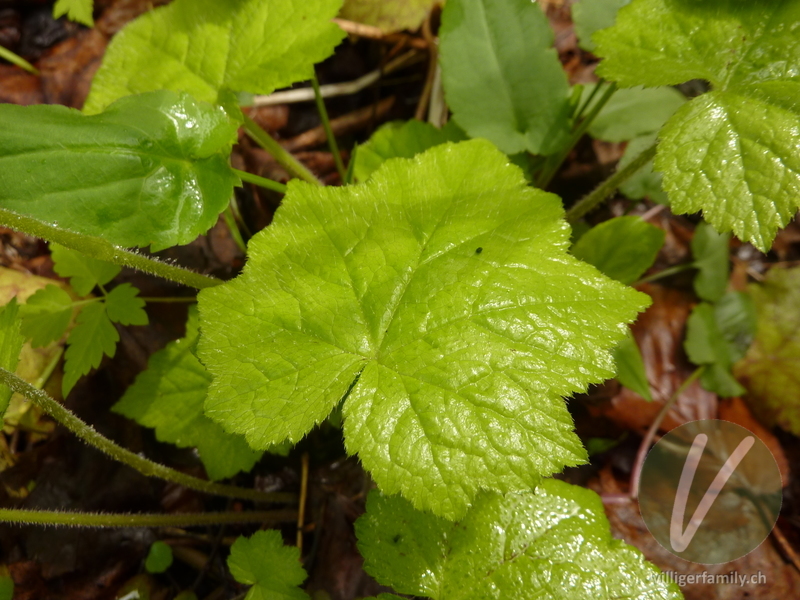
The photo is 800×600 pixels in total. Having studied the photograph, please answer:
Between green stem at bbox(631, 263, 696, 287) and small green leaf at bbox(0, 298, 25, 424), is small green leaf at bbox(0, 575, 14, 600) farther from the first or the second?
green stem at bbox(631, 263, 696, 287)

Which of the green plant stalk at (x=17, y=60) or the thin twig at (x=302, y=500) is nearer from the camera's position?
the thin twig at (x=302, y=500)

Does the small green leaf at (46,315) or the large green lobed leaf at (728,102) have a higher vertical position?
the large green lobed leaf at (728,102)

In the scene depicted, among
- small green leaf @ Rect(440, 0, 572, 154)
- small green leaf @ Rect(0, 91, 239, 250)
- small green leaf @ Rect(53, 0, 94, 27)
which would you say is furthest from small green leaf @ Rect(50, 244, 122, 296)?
small green leaf @ Rect(440, 0, 572, 154)

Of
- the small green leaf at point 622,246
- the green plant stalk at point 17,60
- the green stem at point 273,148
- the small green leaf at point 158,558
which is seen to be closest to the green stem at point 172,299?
the green stem at point 273,148

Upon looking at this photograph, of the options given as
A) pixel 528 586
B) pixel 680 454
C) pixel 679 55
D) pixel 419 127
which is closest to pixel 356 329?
pixel 528 586

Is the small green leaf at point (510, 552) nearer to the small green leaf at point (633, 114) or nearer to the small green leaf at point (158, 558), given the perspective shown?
the small green leaf at point (158, 558)

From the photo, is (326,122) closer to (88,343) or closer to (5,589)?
(88,343)

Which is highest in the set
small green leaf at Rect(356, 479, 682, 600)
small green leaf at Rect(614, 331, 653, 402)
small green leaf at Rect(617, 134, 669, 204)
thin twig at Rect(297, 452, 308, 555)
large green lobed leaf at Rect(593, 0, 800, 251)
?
large green lobed leaf at Rect(593, 0, 800, 251)
